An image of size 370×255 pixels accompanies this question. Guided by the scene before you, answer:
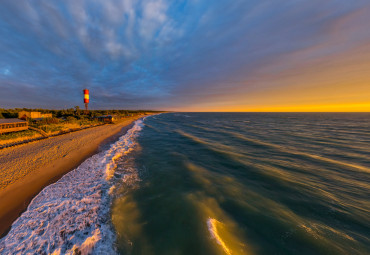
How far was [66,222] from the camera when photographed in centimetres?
535

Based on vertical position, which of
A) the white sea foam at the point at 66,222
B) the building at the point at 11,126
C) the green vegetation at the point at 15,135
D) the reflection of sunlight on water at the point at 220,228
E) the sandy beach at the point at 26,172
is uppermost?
the building at the point at 11,126

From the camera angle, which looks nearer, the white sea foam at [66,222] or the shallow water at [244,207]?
the white sea foam at [66,222]

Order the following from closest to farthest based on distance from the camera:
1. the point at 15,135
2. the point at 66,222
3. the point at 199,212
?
the point at 66,222 → the point at 199,212 → the point at 15,135

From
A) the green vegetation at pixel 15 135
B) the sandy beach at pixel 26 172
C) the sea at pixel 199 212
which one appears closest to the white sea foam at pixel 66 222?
the sea at pixel 199 212

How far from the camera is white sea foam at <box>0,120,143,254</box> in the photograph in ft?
14.4

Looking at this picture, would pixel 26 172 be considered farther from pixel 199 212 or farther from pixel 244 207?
pixel 244 207

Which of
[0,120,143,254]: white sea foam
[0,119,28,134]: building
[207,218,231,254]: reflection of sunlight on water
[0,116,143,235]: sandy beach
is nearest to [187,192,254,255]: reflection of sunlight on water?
[207,218,231,254]: reflection of sunlight on water

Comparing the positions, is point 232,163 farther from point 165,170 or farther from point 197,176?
point 165,170

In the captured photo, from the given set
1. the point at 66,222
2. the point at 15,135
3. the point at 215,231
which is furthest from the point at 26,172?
the point at 15,135

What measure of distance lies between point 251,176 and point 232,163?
93.1 inches

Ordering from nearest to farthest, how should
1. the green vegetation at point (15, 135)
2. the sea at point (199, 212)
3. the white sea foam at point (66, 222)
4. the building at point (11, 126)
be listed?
the white sea foam at point (66, 222)
the sea at point (199, 212)
the green vegetation at point (15, 135)
the building at point (11, 126)

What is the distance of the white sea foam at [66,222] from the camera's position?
173 inches

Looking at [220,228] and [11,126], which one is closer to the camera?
[220,228]

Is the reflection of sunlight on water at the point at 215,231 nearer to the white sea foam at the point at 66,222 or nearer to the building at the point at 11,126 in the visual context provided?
the white sea foam at the point at 66,222
